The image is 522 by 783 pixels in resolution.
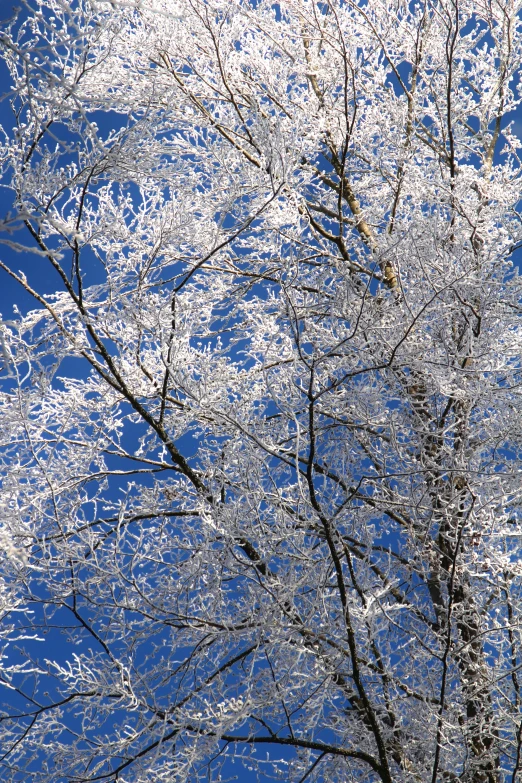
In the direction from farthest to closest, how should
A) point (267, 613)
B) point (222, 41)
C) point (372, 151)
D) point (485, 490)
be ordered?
point (372, 151), point (222, 41), point (485, 490), point (267, 613)

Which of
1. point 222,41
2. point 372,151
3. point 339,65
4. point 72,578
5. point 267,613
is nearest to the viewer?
point 267,613

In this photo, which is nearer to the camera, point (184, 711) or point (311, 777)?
point (184, 711)

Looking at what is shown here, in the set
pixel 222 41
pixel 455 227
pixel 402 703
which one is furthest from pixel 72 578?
pixel 222 41

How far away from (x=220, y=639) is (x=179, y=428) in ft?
6.80

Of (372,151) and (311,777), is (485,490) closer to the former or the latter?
(311,777)

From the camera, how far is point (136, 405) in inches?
145

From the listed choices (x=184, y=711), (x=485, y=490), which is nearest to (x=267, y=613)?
(x=184, y=711)

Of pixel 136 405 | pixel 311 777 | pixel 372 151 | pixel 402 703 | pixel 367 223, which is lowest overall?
pixel 311 777

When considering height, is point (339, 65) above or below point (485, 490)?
above

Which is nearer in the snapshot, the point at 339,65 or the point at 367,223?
the point at 339,65

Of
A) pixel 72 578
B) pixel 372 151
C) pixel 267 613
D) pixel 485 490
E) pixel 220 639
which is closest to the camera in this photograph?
pixel 267 613

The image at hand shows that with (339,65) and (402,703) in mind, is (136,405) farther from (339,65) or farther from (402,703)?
(339,65)

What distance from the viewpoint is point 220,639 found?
380 cm

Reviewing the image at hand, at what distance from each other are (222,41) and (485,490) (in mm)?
3710
